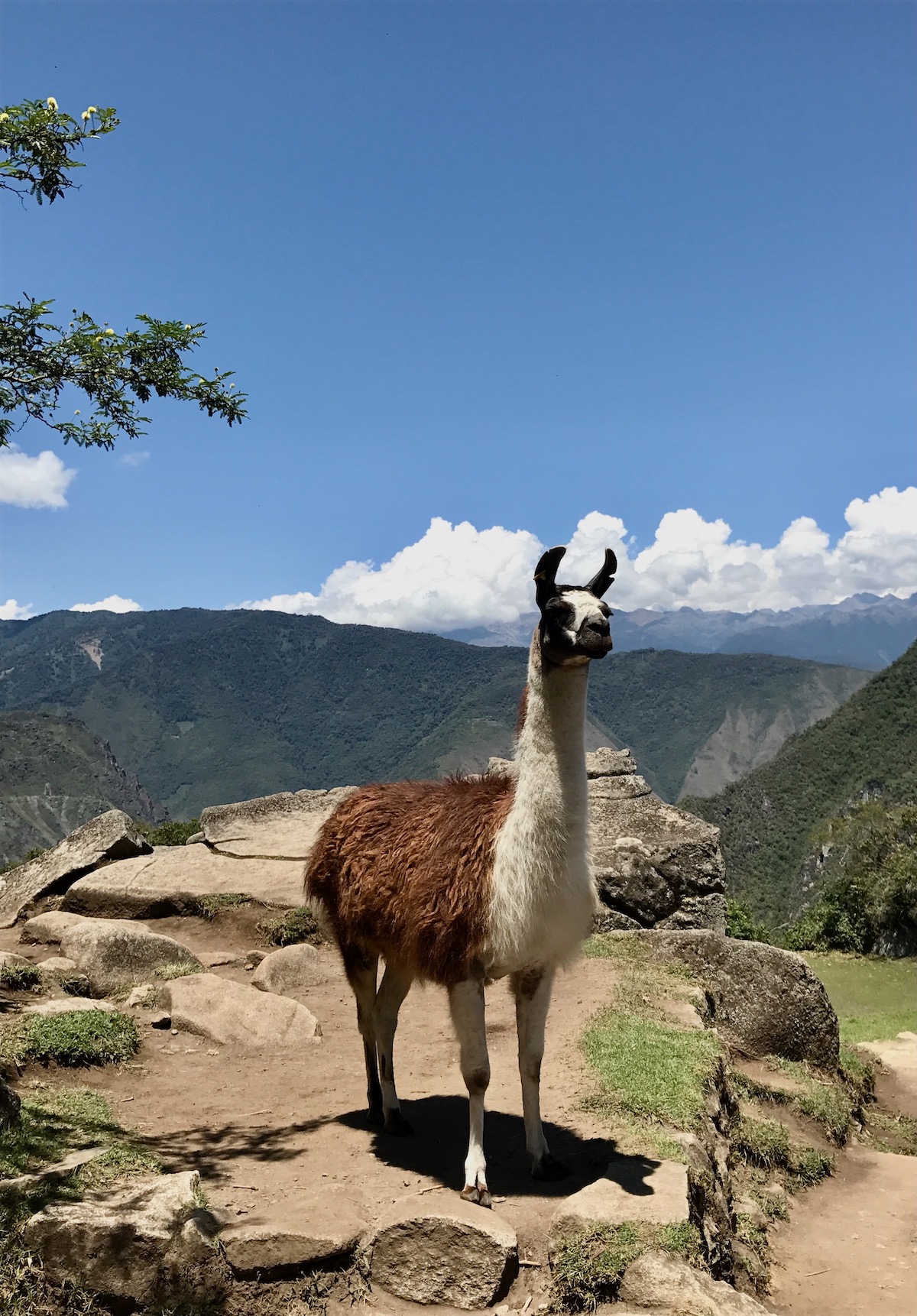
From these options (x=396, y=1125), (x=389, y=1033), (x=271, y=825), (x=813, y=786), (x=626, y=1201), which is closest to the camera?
(x=626, y=1201)

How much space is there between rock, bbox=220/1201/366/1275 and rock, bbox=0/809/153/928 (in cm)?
879

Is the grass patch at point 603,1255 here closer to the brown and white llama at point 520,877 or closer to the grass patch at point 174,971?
the brown and white llama at point 520,877

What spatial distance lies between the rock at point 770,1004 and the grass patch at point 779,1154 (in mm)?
1765

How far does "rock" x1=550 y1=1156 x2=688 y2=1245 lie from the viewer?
501 centimetres

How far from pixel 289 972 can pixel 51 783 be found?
131 metres

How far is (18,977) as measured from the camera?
8773 mm

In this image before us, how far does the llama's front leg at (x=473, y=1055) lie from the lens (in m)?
5.51

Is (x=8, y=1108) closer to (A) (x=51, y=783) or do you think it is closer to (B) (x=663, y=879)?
(B) (x=663, y=879)

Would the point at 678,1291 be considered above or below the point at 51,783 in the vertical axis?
above

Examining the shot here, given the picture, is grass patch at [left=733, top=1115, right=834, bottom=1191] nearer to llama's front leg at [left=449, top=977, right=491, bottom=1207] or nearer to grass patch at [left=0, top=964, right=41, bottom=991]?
llama's front leg at [left=449, top=977, right=491, bottom=1207]

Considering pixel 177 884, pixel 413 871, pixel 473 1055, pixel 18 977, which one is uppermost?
pixel 413 871

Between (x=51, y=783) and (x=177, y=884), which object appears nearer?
(x=177, y=884)

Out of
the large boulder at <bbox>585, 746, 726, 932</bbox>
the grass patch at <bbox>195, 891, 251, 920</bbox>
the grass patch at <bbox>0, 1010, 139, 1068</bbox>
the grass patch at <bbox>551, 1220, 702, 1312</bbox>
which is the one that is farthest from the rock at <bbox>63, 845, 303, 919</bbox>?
the grass patch at <bbox>551, 1220, 702, 1312</bbox>

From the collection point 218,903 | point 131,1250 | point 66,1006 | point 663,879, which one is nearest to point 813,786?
point 663,879
